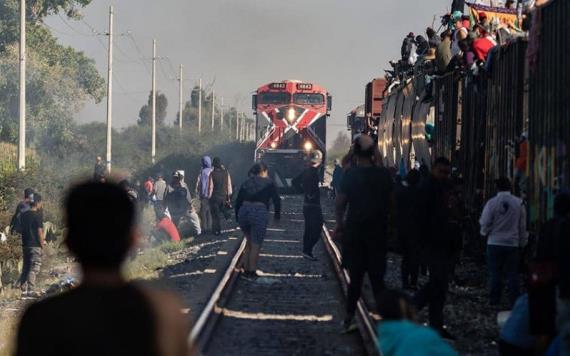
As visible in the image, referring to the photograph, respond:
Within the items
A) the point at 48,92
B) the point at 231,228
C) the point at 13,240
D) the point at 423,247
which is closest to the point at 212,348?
the point at 423,247

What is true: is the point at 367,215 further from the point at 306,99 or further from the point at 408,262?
the point at 306,99

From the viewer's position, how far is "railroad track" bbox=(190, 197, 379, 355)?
10898 mm

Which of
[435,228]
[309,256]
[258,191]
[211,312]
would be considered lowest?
[211,312]

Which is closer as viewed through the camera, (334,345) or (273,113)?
(334,345)

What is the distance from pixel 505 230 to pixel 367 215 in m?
2.91

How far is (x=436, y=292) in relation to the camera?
35.0 ft

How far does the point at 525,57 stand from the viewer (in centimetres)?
1398

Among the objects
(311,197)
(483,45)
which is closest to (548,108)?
(483,45)

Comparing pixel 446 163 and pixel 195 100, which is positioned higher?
pixel 195 100

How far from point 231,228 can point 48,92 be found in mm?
31140

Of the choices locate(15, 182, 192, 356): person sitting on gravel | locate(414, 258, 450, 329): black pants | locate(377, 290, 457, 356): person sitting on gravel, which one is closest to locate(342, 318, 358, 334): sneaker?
locate(414, 258, 450, 329): black pants

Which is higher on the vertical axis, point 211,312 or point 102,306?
point 102,306

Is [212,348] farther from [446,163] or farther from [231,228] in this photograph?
[231,228]

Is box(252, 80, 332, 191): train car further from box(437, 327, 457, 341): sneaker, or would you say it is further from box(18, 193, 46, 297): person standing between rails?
box(437, 327, 457, 341): sneaker
